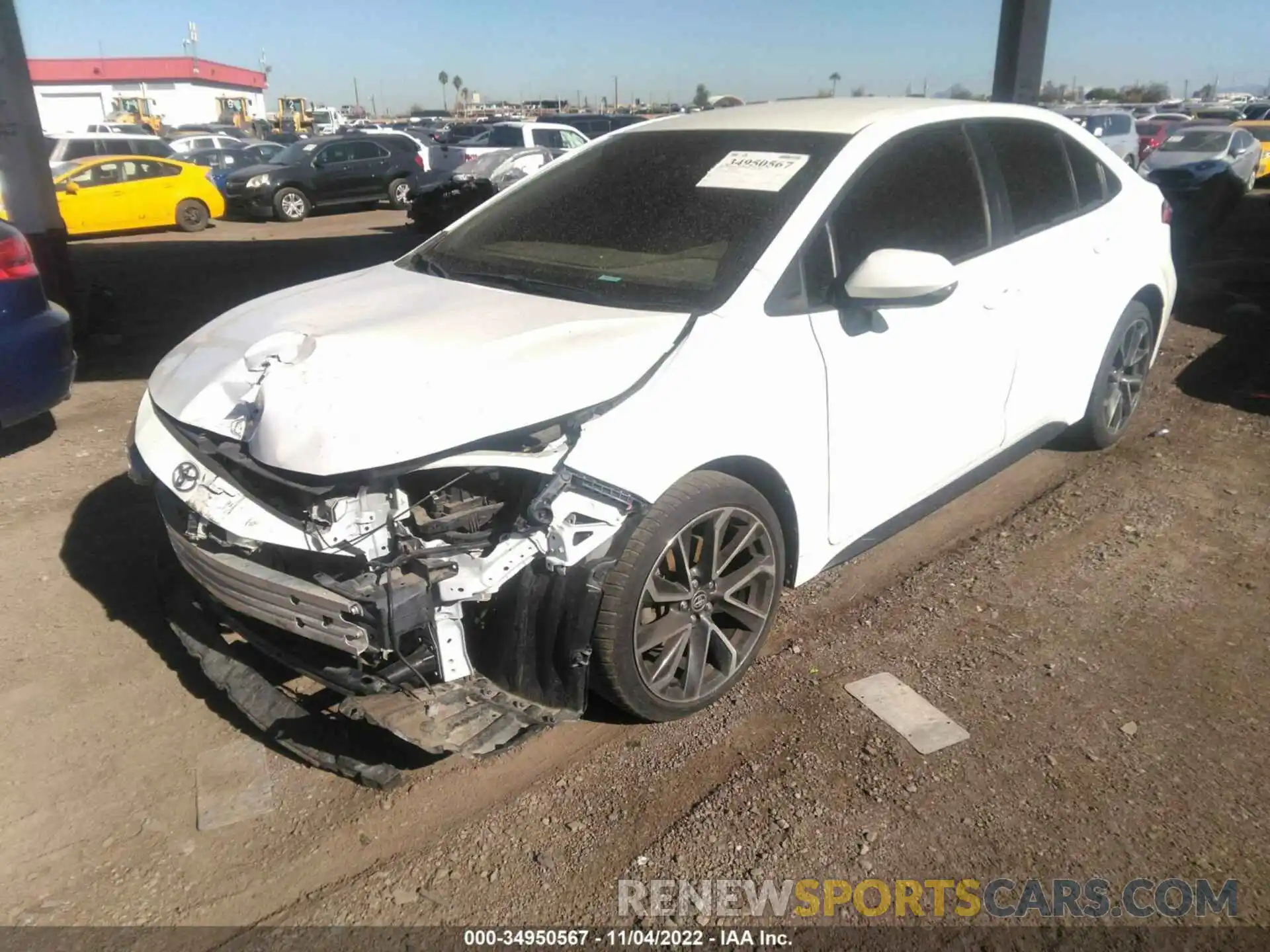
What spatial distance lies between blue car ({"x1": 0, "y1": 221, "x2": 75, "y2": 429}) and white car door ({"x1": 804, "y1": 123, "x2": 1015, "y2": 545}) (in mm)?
4089

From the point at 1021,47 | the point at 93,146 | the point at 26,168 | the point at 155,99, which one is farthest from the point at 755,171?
the point at 155,99

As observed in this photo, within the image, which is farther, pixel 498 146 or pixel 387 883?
pixel 498 146

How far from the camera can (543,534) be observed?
8.24 feet

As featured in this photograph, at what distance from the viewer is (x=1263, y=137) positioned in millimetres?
19969

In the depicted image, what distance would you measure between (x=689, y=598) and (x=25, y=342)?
→ 3.98 metres

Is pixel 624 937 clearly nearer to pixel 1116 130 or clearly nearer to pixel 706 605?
pixel 706 605

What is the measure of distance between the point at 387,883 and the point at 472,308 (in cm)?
175

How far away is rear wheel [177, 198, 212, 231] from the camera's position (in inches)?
626

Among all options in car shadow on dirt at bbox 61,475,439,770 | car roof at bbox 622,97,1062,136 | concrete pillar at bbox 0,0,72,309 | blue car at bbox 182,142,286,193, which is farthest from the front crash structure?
blue car at bbox 182,142,286,193

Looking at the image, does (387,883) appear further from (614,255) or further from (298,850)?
(614,255)

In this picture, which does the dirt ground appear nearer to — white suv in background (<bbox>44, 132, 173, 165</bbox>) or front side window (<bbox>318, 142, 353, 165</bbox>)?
white suv in background (<bbox>44, 132, 173, 165</bbox>)

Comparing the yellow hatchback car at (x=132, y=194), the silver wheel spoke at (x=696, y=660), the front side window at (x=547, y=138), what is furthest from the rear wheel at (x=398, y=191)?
the silver wheel spoke at (x=696, y=660)

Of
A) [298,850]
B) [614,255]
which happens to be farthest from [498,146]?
[298,850]

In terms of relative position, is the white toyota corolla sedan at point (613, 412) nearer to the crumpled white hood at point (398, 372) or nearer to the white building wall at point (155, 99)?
the crumpled white hood at point (398, 372)
